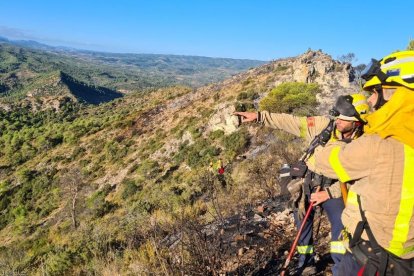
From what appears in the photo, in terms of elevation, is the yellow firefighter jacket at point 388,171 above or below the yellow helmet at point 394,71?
below

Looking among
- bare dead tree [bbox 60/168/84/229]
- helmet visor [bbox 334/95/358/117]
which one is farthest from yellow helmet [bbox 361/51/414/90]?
bare dead tree [bbox 60/168/84/229]

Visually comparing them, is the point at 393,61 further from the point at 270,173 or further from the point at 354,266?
the point at 270,173

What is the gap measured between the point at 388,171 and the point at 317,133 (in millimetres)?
1806

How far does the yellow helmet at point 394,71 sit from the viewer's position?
1.93 m

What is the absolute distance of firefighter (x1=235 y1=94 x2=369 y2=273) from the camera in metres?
3.19

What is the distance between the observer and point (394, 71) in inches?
78.5

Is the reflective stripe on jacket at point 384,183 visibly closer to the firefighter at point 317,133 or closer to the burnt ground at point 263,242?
the firefighter at point 317,133

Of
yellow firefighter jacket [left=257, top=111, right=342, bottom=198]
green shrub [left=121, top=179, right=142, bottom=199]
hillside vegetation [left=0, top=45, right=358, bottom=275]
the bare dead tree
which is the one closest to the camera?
yellow firefighter jacket [left=257, top=111, right=342, bottom=198]

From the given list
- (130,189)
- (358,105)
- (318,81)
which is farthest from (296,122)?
(318,81)

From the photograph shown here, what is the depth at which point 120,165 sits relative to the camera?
26750 mm

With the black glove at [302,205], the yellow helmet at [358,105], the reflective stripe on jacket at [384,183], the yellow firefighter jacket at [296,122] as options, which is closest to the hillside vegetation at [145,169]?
the black glove at [302,205]

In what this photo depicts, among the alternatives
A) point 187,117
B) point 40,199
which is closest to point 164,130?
point 187,117

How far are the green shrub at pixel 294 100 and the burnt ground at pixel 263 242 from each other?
484 inches

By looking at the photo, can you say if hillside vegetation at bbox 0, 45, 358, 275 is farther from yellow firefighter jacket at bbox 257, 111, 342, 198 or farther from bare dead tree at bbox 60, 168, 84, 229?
yellow firefighter jacket at bbox 257, 111, 342, 198
